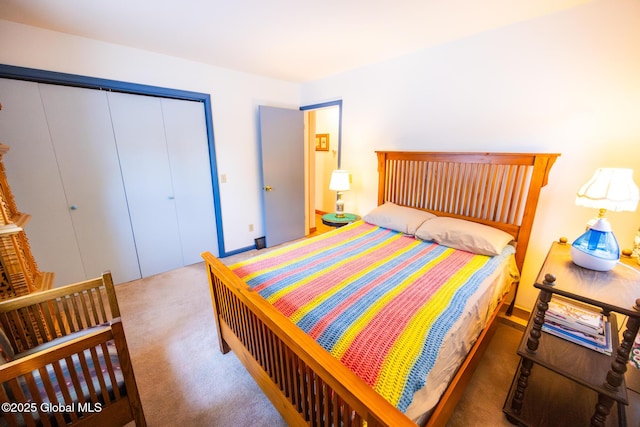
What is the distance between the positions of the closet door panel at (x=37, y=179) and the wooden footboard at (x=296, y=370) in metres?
1.84

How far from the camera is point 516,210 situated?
208cm

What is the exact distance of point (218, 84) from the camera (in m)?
2.99

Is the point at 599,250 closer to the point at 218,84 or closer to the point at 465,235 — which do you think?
the point at 465,235

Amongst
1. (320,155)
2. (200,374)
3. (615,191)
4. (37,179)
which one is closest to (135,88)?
(37,179)

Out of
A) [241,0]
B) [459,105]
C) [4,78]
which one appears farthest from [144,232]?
[459,105]

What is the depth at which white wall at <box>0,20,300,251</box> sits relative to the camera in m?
2.04

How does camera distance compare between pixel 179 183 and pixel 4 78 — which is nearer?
Result: pixel 4 78

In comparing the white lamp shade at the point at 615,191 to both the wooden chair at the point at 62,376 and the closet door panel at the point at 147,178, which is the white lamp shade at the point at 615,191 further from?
the closet door panel at the point at 147,178

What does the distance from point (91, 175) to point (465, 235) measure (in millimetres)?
3485

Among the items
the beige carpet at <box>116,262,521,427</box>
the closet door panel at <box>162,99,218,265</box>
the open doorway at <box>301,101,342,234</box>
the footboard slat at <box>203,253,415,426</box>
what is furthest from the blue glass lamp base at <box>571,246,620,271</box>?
the closet door panel at <box>162,99,218,265</box>

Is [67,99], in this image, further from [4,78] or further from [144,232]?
[144,232]

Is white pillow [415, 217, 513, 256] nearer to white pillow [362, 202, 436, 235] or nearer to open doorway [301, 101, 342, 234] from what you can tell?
white pillow [362, 202, 436, 235]

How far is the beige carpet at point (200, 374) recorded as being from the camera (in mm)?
1416

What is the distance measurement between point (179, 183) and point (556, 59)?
12.0ft
